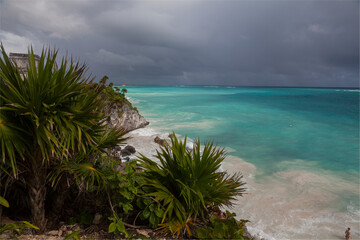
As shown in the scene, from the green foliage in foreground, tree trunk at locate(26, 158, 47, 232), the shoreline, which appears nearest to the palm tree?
tree trunk at locate(26, 158, 47, 232)

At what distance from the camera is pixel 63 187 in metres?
3.46

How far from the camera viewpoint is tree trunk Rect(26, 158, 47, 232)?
3.04 m

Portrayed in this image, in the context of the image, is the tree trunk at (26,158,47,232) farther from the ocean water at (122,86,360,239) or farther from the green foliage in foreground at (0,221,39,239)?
the ocean water at (122,86,360,239)

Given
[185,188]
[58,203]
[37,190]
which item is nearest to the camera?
[37,190]

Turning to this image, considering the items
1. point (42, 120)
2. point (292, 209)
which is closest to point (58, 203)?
point (42, 120)

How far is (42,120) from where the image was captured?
9.09 feet

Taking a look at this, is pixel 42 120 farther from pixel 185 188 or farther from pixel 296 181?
pixel 296 181

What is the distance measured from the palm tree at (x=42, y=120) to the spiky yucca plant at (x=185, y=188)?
1.02 m

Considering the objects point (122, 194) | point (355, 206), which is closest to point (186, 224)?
point (122, 194)

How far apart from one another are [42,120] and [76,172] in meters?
0.81

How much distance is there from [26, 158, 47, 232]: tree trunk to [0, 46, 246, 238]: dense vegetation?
0.01 m

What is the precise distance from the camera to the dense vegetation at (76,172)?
2752mm

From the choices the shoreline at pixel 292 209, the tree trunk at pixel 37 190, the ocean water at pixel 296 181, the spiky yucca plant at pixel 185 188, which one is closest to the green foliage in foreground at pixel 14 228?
the tree trunk at pixel 37 190

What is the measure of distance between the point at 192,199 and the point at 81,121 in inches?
80.0
